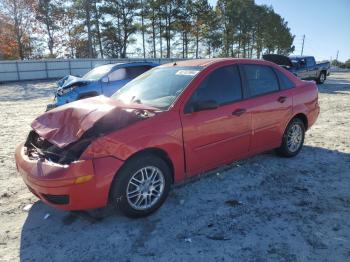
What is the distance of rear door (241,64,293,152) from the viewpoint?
4.65 meters

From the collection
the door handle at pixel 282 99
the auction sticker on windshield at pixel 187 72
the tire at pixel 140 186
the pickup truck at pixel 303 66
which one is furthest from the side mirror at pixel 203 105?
the pickup truck at pixel 303 66

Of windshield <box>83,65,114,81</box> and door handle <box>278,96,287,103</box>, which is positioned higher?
windshield <box>83,65,114,81</box>

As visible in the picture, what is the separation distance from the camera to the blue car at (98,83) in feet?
31.1

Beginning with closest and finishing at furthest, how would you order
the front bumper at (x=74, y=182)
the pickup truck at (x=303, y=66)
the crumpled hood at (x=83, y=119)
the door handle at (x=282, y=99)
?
the front bumper at (x=74, y=182) → the crumpled hood at (x=83, y=119) → the door handle at (x=282, y=99) → the pickup truck at (x=303, y=66)

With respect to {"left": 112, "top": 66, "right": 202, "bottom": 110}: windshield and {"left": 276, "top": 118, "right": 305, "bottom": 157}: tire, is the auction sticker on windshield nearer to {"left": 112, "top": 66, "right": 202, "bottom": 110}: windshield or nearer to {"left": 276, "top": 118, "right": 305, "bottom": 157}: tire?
{"left": 112, "top": 66, "right": 202, "bottom": 110}: windshield

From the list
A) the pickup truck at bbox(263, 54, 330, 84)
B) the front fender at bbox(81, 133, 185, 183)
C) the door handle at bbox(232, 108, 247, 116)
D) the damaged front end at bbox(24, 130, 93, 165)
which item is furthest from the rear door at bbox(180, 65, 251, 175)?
the pickup truck at bbox(263, 54, 330, 84)

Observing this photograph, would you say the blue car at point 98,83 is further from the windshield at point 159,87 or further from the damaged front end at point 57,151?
the damaged front end at point 57,151

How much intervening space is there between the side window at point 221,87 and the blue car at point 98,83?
5.86m

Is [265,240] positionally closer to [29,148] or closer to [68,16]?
[29,148]

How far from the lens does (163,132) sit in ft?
11.8

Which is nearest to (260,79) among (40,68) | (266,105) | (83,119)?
(266,105)

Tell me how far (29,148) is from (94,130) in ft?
3.40

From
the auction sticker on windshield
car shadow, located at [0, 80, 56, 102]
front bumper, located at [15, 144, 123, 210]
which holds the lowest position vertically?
car shadow, located at [0, 80, 56, 102]

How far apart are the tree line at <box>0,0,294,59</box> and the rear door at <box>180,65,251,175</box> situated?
31110mm
